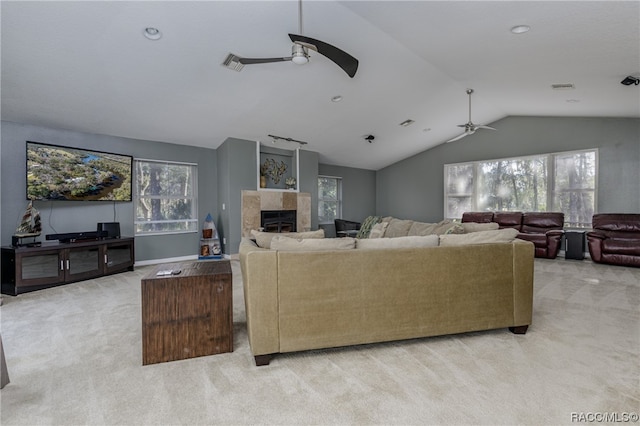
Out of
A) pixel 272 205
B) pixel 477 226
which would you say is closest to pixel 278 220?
pixel 272 205

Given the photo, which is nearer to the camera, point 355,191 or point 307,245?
point 307,245

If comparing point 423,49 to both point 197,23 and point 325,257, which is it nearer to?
point 197,23

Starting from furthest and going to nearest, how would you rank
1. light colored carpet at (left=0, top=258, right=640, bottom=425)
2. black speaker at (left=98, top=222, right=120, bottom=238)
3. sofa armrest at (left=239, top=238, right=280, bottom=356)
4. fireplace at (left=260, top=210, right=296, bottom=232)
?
1. fireplace at (left=260, top=210, right=296, bottom=232)
2. black speaker at (left=98, top=222, right=120, bottom=238)
3. sofa armrest at (left=239, top=238, right=280, bottom=356)
4. light colored carpet at (left=0, top=258, right=640, bottom=425)

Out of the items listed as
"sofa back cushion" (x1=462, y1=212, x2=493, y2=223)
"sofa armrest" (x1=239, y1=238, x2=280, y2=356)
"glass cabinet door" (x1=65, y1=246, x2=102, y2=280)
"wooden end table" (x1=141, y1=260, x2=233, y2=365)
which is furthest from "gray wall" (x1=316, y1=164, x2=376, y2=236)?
"sofa armrest" (x1=239, y1=238, x2=280, y2=356)

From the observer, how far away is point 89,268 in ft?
14.1

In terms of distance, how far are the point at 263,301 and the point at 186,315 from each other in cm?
57

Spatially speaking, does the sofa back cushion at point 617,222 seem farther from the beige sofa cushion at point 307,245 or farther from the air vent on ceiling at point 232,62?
the air vent on ceiling at point 232,62

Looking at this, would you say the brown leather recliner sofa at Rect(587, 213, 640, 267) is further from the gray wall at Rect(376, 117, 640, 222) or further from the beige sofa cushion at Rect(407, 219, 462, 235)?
the beige sofa cushion at Rect(407, 219, 462, 235)

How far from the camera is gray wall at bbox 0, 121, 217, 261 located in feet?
13.5

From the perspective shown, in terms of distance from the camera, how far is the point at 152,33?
296 cm

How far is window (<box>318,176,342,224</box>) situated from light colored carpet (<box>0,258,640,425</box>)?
6.24 meters

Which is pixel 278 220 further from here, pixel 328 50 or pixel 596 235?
pixel 596 235

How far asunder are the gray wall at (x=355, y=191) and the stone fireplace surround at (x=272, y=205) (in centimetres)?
179

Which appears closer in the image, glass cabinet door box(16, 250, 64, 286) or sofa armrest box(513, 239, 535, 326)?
sofa armrest box(513, 239, 535, 326)
